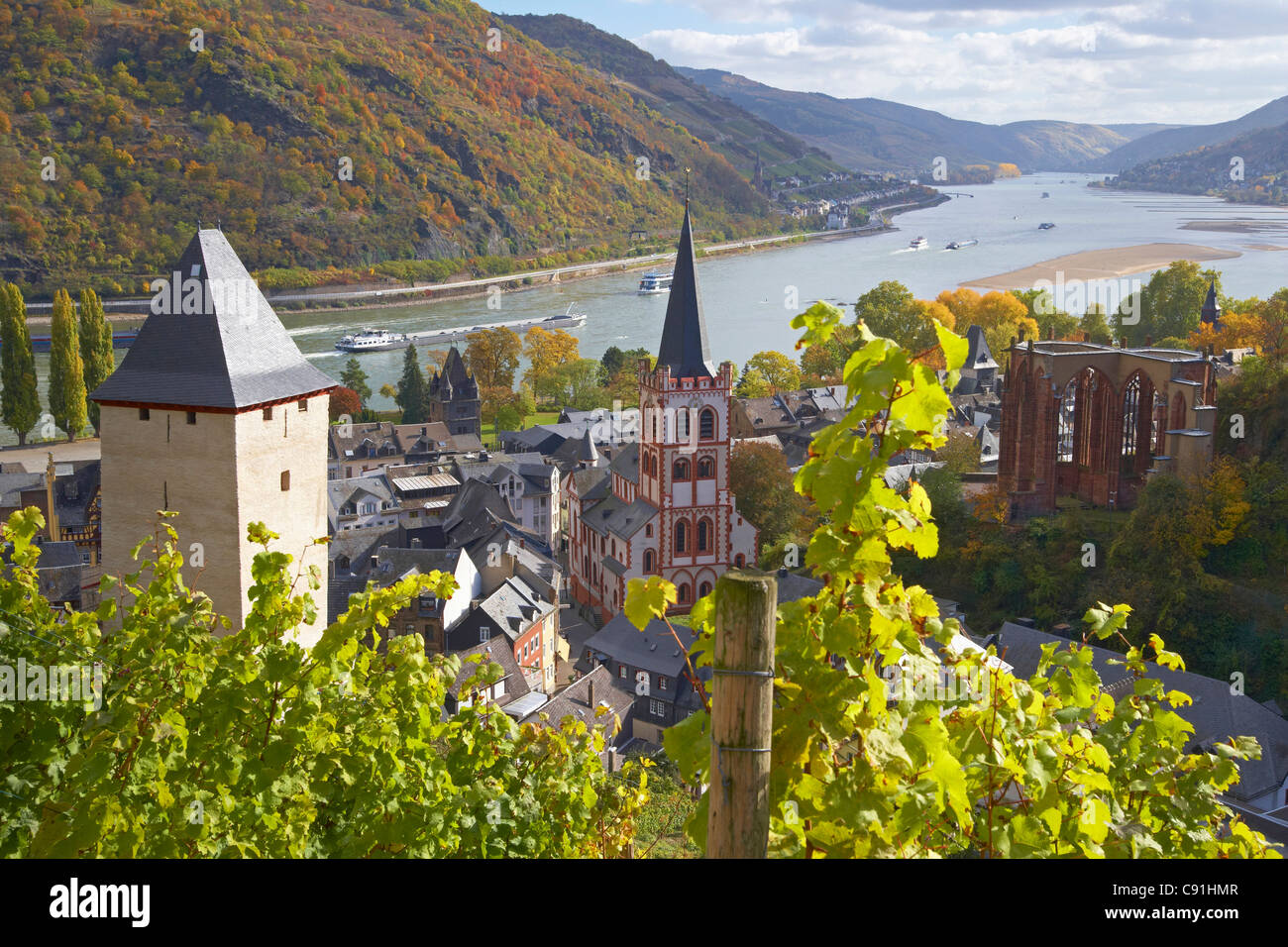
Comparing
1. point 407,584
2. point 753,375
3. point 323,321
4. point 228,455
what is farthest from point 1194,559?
point 323,321

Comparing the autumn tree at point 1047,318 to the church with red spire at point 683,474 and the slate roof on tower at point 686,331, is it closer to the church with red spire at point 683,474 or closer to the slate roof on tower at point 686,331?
the church with red spire at point 683,474

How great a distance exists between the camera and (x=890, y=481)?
36188 mm

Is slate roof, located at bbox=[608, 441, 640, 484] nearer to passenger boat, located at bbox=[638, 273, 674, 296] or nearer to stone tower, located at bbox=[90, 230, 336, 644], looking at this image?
stone tower, located at bbox=[90, 230, 336, 644]

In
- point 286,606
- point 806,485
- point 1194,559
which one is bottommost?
point 1194,559

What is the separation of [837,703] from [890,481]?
33.3m

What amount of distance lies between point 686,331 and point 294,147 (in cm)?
6768

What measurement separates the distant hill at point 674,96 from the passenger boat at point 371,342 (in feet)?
272

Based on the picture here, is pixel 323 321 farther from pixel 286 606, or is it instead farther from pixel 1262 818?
pixel 286 606

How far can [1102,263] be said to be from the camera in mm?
92312

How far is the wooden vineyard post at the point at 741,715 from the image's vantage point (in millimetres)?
2994

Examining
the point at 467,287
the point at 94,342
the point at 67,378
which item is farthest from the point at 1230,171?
the point at 67,378

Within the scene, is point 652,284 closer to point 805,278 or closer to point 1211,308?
point 805,278

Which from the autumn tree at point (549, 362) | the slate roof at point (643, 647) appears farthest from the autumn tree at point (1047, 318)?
the slate roof at point (643, 647)
